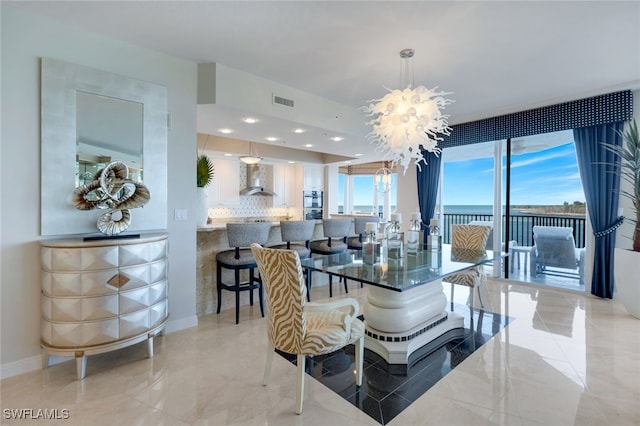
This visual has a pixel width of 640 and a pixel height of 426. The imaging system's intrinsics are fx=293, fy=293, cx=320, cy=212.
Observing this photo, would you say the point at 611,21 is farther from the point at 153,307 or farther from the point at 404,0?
the point at 153,307

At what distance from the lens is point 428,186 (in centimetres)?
602

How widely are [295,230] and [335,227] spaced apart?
27.9 inches

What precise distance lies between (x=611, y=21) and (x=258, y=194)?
243 inches

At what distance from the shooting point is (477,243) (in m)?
3.76

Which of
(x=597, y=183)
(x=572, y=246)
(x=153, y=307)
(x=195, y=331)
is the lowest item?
(x=195, y=331)

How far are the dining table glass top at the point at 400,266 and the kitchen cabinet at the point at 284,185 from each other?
465cm

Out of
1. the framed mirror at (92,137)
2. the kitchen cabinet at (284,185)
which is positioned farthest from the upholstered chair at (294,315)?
the kitchen cabinet at (284,185)

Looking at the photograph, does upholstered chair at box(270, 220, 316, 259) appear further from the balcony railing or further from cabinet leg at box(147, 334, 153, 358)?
the balcony railing

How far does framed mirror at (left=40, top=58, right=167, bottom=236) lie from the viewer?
7.93ft

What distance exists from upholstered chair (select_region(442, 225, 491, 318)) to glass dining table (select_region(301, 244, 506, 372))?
40 cm

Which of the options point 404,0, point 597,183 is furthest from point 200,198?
point 597,183

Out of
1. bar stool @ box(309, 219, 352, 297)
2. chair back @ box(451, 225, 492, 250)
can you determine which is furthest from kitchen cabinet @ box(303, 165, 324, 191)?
chair back @ box(451, 225, 492, 250)

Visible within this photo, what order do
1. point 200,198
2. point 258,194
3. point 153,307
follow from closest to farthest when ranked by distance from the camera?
point 153,307, point 200,198, point 258,194

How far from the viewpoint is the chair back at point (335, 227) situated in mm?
4152
